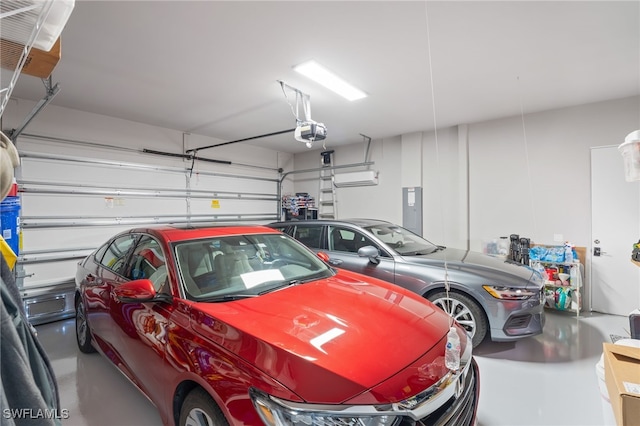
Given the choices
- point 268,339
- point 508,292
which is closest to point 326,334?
point 268,339

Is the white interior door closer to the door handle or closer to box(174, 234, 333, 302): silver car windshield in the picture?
box(174, 234, 333, 302): silver car windshield

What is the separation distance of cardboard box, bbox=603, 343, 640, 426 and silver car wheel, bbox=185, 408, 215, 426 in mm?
1913

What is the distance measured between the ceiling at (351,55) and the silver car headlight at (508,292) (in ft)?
7.26

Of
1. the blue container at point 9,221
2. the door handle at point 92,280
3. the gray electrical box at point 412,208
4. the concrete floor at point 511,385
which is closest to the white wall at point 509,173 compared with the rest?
the gray electrical box at point 412,208

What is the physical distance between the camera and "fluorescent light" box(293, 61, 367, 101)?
115 inches

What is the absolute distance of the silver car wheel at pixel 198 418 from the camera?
4.13ft

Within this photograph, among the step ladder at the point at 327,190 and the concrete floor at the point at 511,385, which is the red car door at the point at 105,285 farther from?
the step ladder at the point at 327,190

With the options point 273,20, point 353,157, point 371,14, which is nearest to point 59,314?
Result: point 273,20

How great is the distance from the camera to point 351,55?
2699mm

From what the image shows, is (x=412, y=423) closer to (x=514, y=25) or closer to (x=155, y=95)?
(x=514, y=25)

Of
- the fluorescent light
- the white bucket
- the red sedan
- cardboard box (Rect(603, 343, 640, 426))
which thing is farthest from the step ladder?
cardboard box (Rect(603, 343, 640, 426))

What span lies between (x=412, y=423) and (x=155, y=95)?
4.29 m

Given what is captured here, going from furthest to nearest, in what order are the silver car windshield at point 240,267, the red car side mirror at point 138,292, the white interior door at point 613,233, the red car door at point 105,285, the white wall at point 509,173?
the white wall at point 509,173, the white interior door at point 613,233, the red car door at point 105,285, the silver car windshield at point 240,267, the red car side mirror at point 138,292

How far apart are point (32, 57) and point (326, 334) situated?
5.96ft
